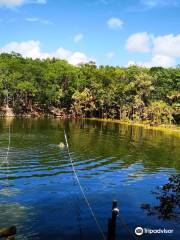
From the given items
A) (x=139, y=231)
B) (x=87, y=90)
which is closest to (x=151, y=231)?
(x=139, y=231)

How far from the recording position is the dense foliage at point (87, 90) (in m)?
133

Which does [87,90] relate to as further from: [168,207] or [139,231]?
[139,231]

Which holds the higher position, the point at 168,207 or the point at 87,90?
A: the point at 87,90

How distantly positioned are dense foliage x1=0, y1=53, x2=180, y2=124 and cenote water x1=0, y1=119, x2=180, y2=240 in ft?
202

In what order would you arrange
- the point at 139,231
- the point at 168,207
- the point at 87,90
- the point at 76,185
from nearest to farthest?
the point at 139,231, the point at 168,207, the point at 76,185, the point at 87,90

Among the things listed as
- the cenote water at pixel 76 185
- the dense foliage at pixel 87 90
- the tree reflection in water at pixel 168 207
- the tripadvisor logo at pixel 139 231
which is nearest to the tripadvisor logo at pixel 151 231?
the tripadvisor logo at pixel 139 231

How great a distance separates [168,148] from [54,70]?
86.5 metres

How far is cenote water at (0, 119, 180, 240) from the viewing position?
93.9ft

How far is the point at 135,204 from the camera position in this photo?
3462 centimetres

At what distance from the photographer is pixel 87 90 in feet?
468

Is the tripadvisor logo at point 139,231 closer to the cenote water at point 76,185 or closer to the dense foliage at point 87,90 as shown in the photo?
the cenote water at point 76,185

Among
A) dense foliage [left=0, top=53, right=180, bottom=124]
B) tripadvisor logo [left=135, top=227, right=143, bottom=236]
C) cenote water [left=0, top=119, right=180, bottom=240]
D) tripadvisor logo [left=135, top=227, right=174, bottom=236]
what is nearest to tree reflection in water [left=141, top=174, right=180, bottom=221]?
cenote water [left=0, top=119, right=180, bottom=240]

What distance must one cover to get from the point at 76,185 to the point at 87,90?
10400 cm

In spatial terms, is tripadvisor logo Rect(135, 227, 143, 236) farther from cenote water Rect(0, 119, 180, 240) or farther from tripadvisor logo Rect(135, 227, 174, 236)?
cenote water Rect(0, 119, 180, 240)
